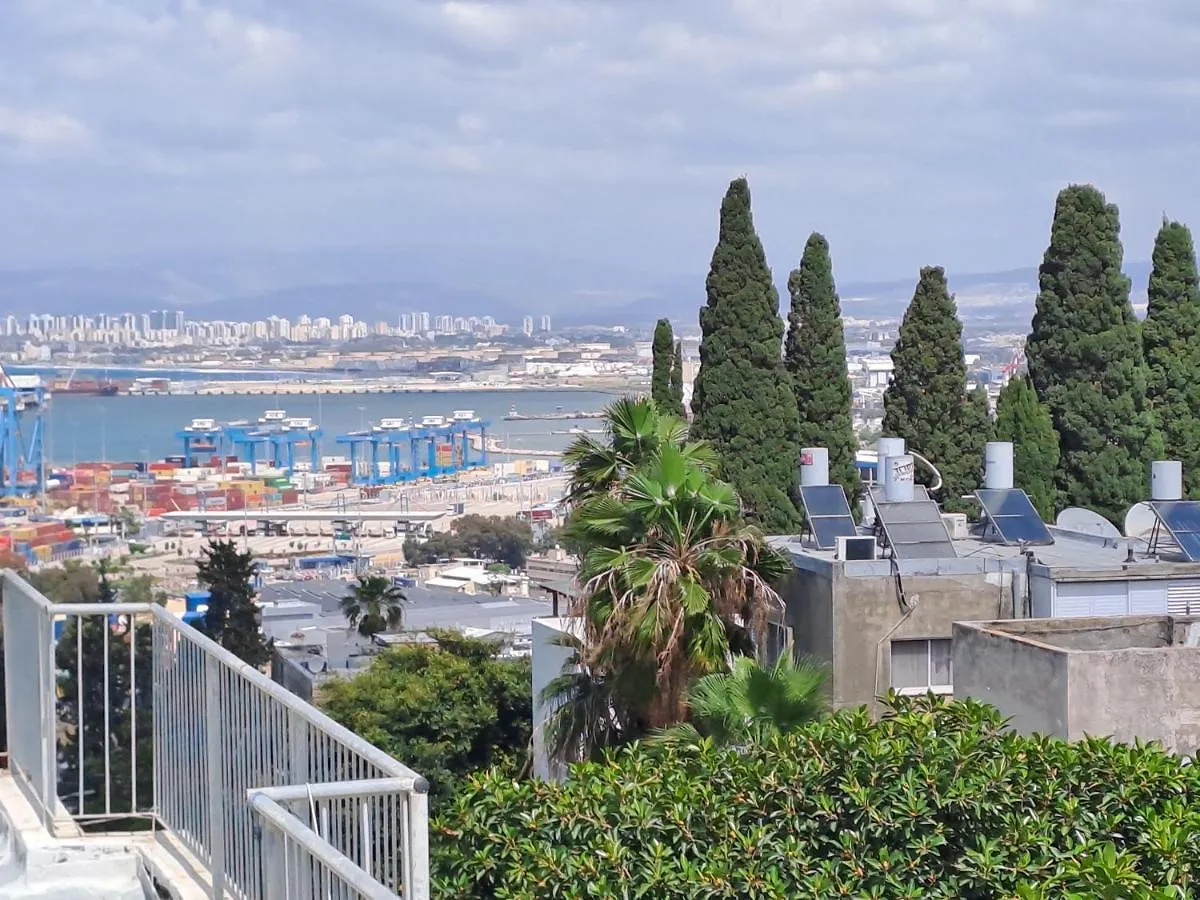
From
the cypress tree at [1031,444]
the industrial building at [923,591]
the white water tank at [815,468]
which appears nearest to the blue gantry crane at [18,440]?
the cypress tree at [1031,444]

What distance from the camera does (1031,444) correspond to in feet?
90.7

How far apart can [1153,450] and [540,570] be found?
57.4ft

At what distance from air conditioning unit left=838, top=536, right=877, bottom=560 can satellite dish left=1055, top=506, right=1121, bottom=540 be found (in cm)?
419

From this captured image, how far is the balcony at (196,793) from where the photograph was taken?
341 centimetres

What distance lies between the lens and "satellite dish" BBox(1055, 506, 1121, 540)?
61.3ft

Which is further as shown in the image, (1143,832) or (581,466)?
(581,466)

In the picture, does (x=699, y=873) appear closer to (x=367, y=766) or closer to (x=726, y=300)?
(x=367, y=766)

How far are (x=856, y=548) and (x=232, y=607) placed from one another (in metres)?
26.7

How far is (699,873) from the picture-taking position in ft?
22.8

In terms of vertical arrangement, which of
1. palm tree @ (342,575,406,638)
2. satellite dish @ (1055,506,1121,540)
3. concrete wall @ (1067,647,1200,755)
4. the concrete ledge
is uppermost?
satellite dish @ (1055,506,1121,540)

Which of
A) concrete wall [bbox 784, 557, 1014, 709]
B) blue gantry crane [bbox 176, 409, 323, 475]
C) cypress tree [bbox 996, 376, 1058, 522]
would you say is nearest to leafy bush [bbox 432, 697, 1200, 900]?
concrete wall [bbox 784, 557, 1014, 709]

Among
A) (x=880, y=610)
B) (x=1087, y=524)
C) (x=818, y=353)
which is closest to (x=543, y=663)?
(x=880, y=610)

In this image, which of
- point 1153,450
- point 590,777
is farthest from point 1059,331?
point 590,777

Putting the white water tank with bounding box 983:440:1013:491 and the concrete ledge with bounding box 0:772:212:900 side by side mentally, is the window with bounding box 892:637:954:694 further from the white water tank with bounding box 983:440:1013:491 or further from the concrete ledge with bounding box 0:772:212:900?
the concrete ledge with bounding box 0:772:212:900
